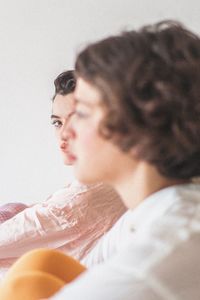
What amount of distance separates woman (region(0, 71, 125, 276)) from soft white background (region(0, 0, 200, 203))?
584mm

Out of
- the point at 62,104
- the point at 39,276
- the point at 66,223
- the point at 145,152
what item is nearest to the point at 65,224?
the point at 66,223

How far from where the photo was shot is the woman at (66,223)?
1.28 metres

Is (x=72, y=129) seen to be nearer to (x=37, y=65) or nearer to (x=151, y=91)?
(x=151, y=91)

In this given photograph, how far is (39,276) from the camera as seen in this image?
2.51 ft

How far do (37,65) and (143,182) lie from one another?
1222 mm

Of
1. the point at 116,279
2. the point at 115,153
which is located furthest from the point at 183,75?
the point at 116,279

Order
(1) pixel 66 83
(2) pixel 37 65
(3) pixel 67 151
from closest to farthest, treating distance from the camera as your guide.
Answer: (3) pixel 67 151
(1) pixel 66 83
(2) pixel 37 65

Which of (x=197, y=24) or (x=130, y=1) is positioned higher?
(x=130, y=1)

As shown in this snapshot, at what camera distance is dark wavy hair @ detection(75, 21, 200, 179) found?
67cm

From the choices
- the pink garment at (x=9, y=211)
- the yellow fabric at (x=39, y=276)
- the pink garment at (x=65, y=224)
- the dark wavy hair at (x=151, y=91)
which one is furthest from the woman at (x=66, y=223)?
the dark wavy hair at (x=151, y=91)

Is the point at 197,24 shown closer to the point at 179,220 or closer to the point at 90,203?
the point at 90,203

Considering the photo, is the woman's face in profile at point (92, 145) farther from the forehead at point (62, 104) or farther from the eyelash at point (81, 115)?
the forehead at point (62, 104)

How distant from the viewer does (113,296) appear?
619 millimetres

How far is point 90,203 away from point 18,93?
0.75 metres
